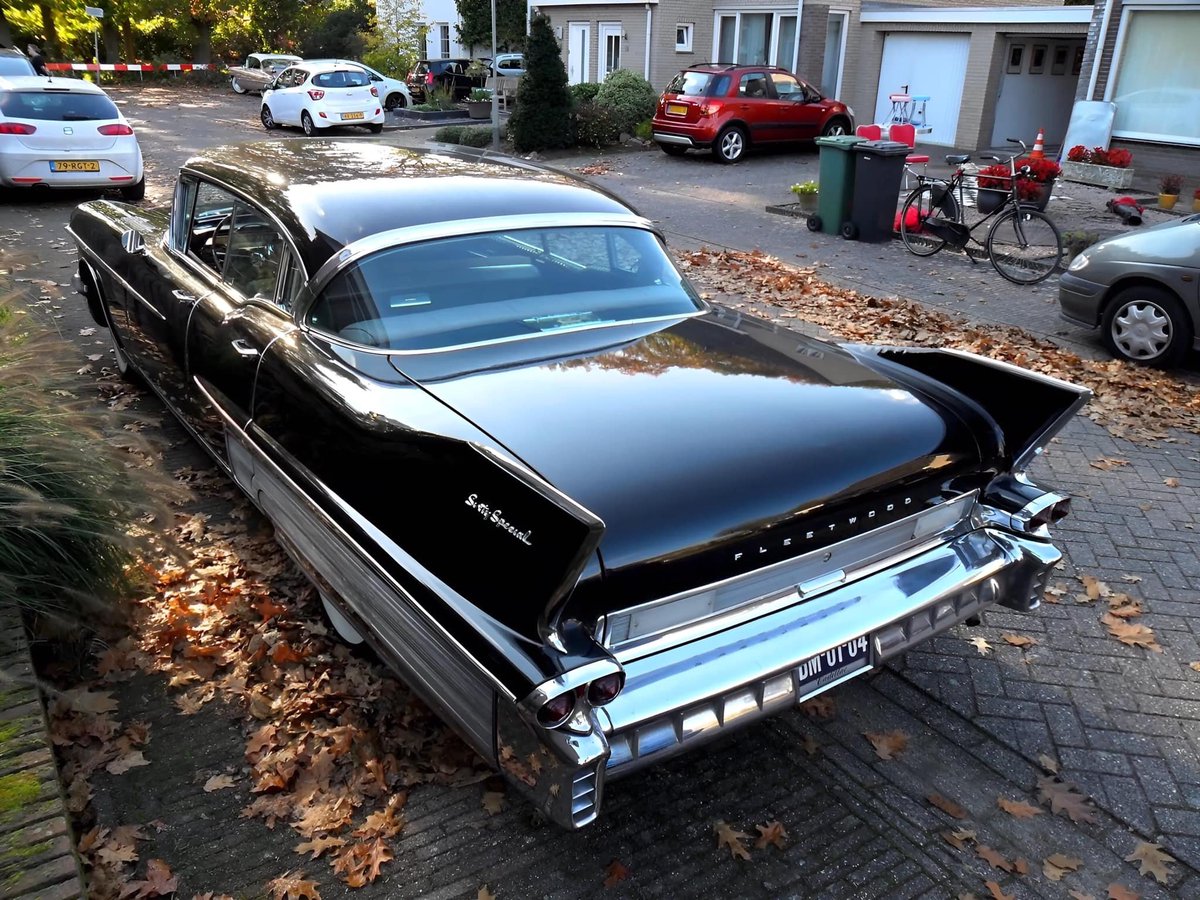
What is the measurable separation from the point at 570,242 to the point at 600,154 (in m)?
16.0

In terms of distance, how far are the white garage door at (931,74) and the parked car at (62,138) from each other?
51.7 ft

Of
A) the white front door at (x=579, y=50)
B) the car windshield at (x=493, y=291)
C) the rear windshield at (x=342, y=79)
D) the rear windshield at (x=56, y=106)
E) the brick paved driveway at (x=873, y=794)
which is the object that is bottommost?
the brick paved driveway at (x=873, y=794)

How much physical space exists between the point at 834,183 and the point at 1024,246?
2.64m

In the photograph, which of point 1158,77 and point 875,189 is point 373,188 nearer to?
point 875,189

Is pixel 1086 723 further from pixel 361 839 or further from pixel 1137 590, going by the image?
pixel 361 839

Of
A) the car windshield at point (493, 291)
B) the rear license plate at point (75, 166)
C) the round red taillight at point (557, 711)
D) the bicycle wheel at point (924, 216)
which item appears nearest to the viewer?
the round red taillight at point (557, 711)

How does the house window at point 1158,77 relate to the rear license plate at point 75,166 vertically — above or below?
above

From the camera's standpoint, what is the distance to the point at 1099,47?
15195 mm

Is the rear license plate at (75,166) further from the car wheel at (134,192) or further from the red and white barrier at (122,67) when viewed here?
the red and white barrier at (122,67)

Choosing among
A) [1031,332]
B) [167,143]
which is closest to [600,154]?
[167,143]

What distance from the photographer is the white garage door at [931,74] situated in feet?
65.0

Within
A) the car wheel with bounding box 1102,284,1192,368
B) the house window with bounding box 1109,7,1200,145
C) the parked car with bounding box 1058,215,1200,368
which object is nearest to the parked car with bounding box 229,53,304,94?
the house window with bounding box 1109,7,1200,145

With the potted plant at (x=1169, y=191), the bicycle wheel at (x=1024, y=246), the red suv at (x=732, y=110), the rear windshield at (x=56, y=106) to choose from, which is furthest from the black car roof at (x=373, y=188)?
the red suv at (x=732, y=110)

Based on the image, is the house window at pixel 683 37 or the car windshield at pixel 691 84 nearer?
the car windshield at pixel 691 84
